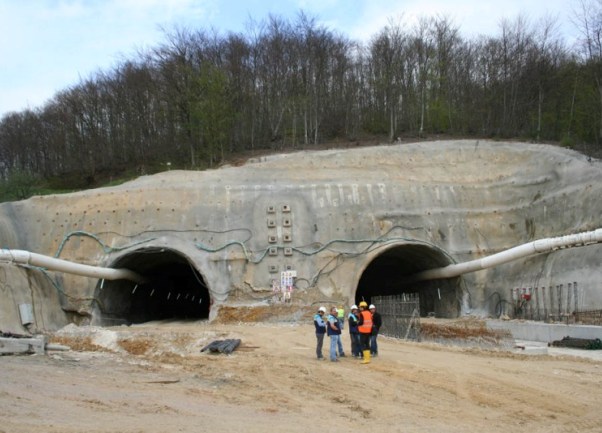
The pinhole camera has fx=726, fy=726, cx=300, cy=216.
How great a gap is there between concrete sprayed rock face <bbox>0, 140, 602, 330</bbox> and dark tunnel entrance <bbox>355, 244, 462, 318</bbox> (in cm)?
13

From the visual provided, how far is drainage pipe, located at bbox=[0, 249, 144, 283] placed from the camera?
28.0 metres

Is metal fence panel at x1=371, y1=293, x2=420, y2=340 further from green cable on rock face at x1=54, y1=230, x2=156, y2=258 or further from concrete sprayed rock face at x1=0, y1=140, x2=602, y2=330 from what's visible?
green cable on rock face at x1=54, y1=230, x2=156, y2=258

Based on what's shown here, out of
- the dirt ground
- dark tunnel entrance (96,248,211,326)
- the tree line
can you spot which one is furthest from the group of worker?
the tree line

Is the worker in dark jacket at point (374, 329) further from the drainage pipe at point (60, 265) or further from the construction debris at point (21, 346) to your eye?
the drainage pipe at point (60, 265)

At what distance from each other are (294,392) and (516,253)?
18887 millimetres

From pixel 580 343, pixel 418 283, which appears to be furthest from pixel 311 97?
pixel 580 343

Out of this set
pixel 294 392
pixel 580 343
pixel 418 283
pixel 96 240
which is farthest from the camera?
pixel 418 283

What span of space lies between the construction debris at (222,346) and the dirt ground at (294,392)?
0.27 m

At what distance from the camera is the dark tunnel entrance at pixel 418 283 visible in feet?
113

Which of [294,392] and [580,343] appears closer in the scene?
[294,392]

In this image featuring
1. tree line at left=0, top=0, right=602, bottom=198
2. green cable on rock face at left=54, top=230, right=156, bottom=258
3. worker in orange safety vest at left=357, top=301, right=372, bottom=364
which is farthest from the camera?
tree line at left=0, top=0, right=602, bottom=198

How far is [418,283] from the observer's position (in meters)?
38.7

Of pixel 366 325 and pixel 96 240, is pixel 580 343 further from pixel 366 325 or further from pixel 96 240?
pixel 96 240

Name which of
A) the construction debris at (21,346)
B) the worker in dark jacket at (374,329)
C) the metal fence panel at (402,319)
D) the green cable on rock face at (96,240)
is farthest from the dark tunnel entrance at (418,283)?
the construction debris at (21,346)
